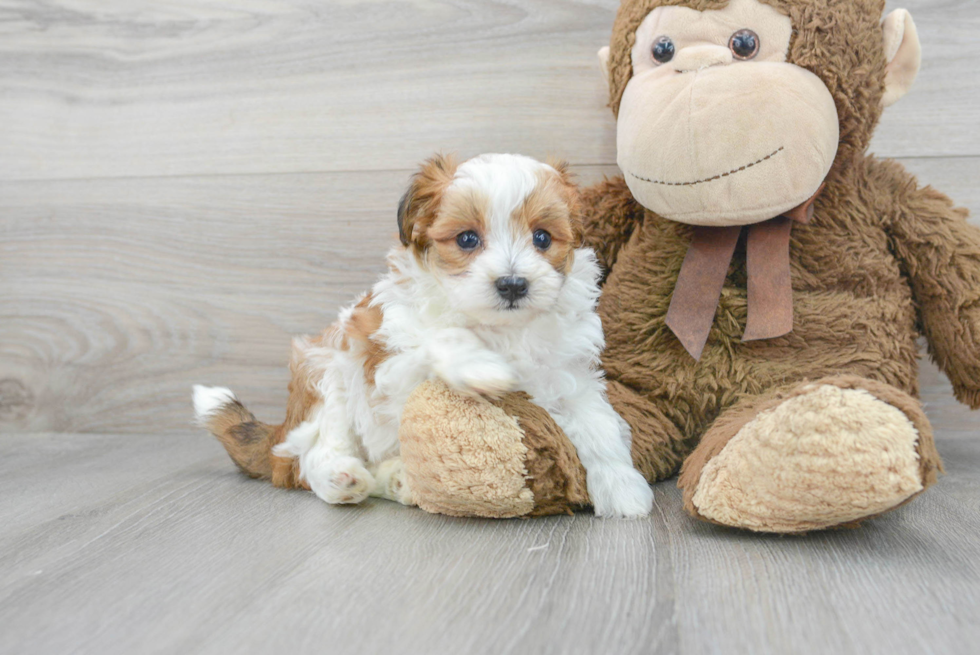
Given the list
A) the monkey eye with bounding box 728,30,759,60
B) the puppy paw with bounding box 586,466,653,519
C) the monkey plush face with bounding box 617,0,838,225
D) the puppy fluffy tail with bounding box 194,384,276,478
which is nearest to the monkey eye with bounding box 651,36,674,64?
the monkey plush face with bounding box 617,0,838,225

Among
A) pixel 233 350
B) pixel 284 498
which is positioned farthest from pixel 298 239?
pixel 284 498

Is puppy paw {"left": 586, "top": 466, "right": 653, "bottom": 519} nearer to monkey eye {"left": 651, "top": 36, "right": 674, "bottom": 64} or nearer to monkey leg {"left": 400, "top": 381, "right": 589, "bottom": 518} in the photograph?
monkey leg {"left": 400, "top": 381, "right": 589, "bottom": 518}

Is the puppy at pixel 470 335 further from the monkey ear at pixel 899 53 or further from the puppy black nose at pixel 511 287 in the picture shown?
the monkey ear at pixel 899 53

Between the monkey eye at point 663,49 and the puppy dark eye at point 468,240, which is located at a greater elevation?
the monkey eye at point 663,49

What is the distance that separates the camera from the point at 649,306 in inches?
58.2

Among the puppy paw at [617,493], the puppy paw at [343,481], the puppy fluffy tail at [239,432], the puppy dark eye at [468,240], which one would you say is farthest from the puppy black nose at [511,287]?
the puppy fluffy tail at [239,432]

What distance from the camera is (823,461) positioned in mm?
991

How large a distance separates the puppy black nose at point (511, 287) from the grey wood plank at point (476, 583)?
1.25 feet

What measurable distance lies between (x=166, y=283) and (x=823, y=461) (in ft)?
5.61

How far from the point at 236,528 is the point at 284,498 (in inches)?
7.5

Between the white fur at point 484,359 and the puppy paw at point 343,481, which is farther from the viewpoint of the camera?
the puppy paw at point 343,481

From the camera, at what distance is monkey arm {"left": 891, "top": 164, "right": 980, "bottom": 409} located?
1389 millimetres

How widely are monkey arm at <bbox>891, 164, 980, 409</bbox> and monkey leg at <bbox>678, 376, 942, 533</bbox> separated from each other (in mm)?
498

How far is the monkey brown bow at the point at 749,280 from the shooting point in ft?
4.45
